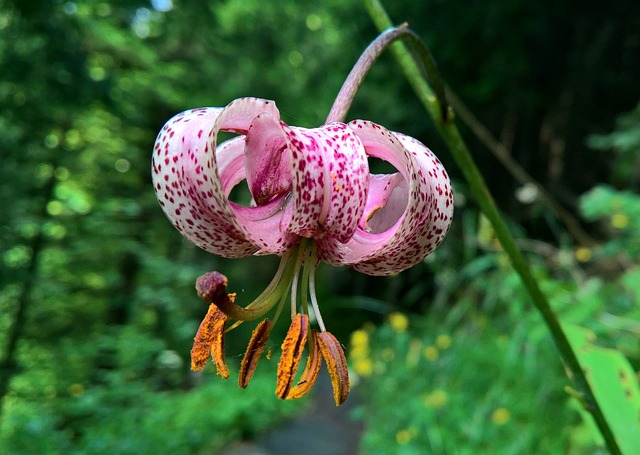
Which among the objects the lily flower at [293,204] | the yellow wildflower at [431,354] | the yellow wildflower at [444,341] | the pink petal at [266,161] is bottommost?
the lily flower at [293,204]

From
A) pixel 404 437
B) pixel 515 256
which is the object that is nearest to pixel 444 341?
pixel 404 437

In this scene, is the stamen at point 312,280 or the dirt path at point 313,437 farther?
the dirt path at point 313,437

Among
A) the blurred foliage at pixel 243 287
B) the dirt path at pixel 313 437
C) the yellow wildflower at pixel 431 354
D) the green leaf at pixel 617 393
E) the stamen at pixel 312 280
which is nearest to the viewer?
the stamen at pixel 312 280

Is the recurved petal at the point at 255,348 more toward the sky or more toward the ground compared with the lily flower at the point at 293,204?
more toward the ground

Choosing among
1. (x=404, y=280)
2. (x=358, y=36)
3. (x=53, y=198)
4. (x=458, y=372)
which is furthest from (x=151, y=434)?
(x=404, y=280)

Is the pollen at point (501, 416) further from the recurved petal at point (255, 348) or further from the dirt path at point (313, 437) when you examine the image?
the recurved petal at point (255, 348)

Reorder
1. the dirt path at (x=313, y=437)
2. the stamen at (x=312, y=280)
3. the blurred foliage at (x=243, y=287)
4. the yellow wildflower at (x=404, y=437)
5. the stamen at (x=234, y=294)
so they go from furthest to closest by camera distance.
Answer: the dirt path at (x=313, y=437) → the yellow wildflower at (x=404, y=437) → the blurred foliage at (x=243, y=287) → the stamen at (x=312, y=280) → the stamen at (x=234, y=294)

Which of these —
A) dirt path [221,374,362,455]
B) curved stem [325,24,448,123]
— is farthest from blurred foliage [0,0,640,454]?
curved stem [325,24,448,123]

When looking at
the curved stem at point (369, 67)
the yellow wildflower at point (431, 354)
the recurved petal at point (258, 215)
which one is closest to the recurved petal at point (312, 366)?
the recurved petal at point (258, 215)
